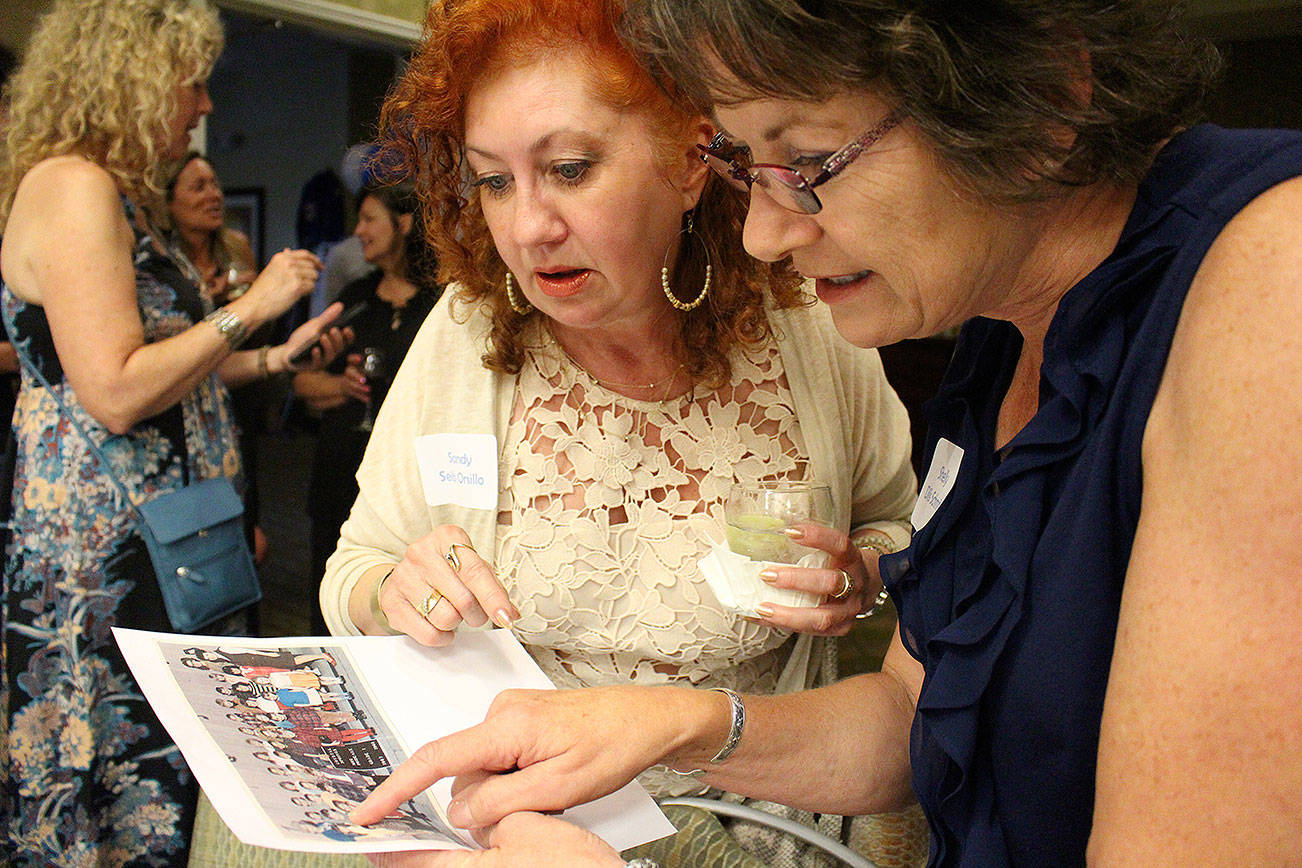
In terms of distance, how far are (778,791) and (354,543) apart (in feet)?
2.84

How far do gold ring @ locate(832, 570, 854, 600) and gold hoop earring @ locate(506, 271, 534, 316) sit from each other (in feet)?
2.28

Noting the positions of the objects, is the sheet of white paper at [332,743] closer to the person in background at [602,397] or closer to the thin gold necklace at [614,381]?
the person in background at [602,397]

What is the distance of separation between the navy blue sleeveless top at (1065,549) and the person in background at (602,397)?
1.25ft

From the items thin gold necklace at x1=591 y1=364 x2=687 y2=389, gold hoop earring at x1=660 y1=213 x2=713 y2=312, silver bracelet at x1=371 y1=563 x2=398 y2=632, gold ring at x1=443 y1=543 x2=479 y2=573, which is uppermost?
gold hoop earring at x1=660 y1=213 x2=713 y2=312

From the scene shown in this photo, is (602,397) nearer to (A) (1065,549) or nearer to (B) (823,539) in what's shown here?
(B) (823,539)

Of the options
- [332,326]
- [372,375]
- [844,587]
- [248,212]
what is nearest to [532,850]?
[844,587]

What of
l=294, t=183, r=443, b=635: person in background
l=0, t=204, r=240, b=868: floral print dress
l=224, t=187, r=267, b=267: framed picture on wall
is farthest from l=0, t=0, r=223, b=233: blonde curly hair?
l=224, t=187, r=267, b=267: framed picture on wall

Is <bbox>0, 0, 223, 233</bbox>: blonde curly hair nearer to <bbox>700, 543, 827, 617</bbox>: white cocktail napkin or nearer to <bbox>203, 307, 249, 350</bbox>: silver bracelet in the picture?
<bbox>203, 307, 249, 350</bbox>: silver bracelet

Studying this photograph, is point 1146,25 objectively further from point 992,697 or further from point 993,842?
point 993,842

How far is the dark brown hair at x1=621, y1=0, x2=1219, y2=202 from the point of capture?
878mm

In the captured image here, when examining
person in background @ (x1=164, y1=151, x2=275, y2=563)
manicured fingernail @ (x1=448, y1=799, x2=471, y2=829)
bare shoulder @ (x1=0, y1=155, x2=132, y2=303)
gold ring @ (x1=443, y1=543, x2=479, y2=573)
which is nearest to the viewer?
manicured fingernail @ (x1=448, y1=799, x2=471, y2=829)

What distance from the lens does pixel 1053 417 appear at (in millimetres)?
955

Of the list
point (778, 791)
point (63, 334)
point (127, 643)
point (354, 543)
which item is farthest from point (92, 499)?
point (778, 791)

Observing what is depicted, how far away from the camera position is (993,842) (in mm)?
1010
